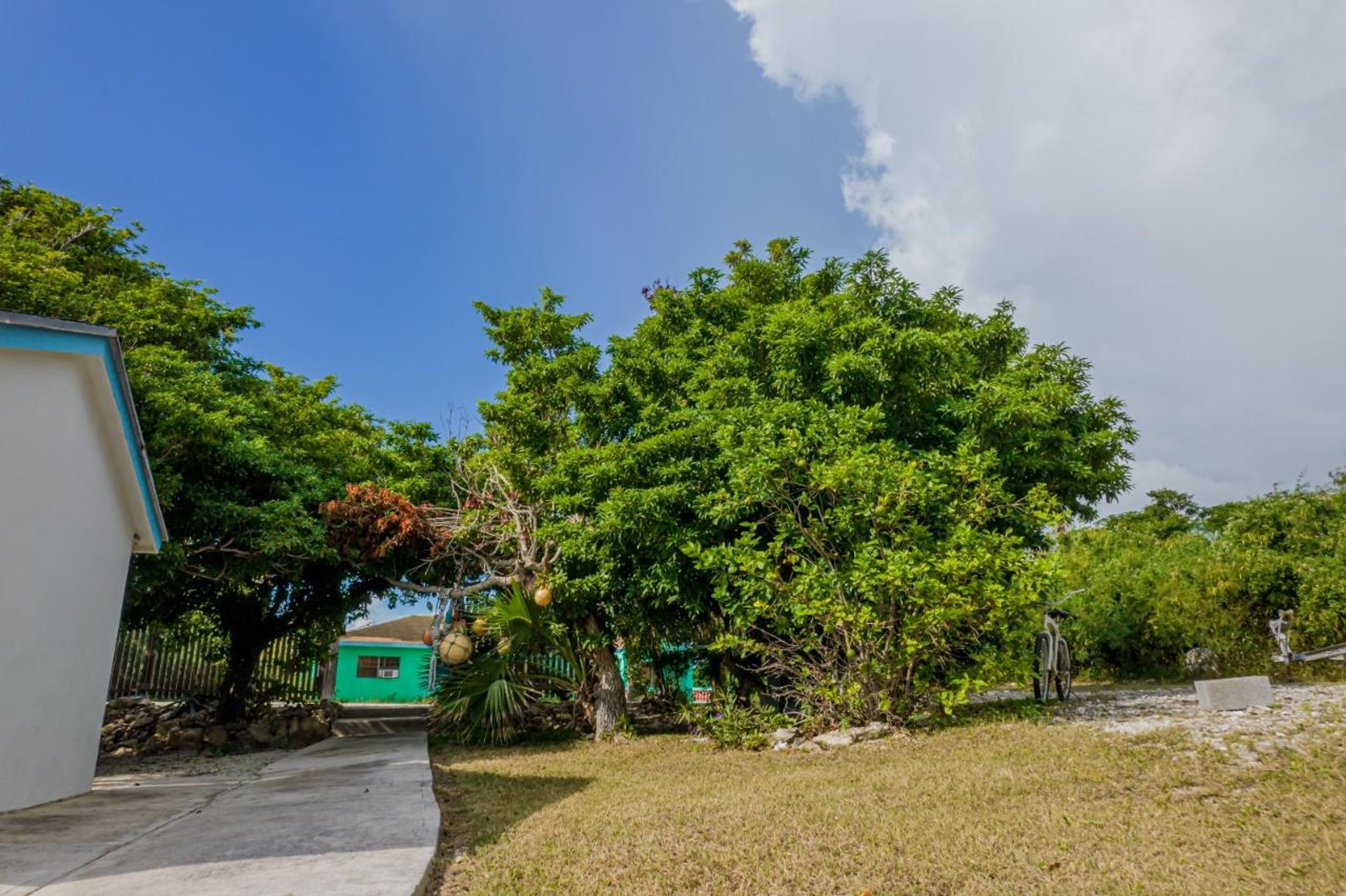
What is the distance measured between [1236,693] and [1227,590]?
333 inches

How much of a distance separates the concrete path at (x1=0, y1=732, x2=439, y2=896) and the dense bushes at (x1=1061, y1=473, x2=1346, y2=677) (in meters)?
13.0

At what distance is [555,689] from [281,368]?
1162 centimetres

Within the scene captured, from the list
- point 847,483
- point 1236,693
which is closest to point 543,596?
point 847,483

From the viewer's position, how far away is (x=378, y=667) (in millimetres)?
26000

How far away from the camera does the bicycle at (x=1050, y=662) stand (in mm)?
10266

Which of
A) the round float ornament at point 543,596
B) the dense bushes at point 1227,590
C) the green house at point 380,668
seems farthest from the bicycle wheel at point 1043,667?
the green house at point 380,668

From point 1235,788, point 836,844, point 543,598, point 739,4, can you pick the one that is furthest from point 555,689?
point 739,4

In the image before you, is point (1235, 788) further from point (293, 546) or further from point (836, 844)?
point (293, 546)

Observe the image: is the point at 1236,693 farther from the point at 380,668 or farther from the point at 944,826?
the point at 380,668

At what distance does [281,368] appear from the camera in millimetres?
17891

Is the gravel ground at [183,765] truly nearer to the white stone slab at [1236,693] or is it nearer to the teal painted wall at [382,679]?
the white stone slab at [1236,693]

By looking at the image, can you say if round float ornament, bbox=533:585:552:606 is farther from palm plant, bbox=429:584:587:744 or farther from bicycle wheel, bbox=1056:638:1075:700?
bicycle wheel, bbox=1056:638:1075:700

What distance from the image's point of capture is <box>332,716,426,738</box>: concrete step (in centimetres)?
1302

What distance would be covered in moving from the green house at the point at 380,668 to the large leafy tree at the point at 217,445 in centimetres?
1278
